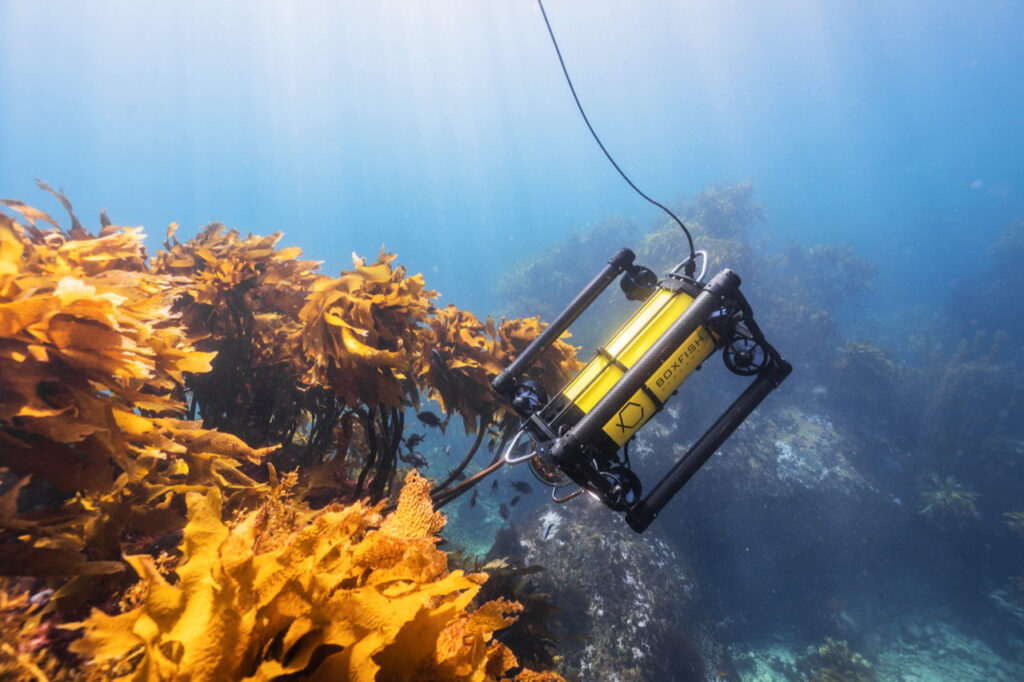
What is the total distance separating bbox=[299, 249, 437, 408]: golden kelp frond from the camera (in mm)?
2203

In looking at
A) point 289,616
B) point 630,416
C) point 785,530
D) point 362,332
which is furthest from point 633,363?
point 785,530

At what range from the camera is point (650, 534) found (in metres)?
9.37

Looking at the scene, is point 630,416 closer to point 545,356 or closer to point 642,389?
point 642,389

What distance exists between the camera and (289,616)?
86 centimetres

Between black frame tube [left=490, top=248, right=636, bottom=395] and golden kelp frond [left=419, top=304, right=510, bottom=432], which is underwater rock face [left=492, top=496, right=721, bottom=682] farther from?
black frame tube [left=490, top=248, right=636, bottom=395]

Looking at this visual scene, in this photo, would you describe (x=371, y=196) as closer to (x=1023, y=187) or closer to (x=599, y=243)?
(x=599, y=243)

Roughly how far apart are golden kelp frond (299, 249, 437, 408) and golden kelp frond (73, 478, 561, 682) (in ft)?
3.74

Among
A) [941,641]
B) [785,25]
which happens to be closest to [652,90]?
[785,25]

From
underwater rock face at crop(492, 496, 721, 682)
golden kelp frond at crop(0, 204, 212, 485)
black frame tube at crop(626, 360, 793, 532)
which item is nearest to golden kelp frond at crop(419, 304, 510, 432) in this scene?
black frame tube at crop(626, 360, 793, 532)

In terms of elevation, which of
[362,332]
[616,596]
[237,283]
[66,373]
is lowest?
[616,596]

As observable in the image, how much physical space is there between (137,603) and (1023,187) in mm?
111399

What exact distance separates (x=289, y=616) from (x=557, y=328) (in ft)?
7.74

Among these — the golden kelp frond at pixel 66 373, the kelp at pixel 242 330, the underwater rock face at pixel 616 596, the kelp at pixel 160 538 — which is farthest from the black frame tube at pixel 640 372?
the underwater rock face at pixel 616 596

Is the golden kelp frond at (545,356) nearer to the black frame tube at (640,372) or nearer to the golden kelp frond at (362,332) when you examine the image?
the golden kelp frond at (362,332)
